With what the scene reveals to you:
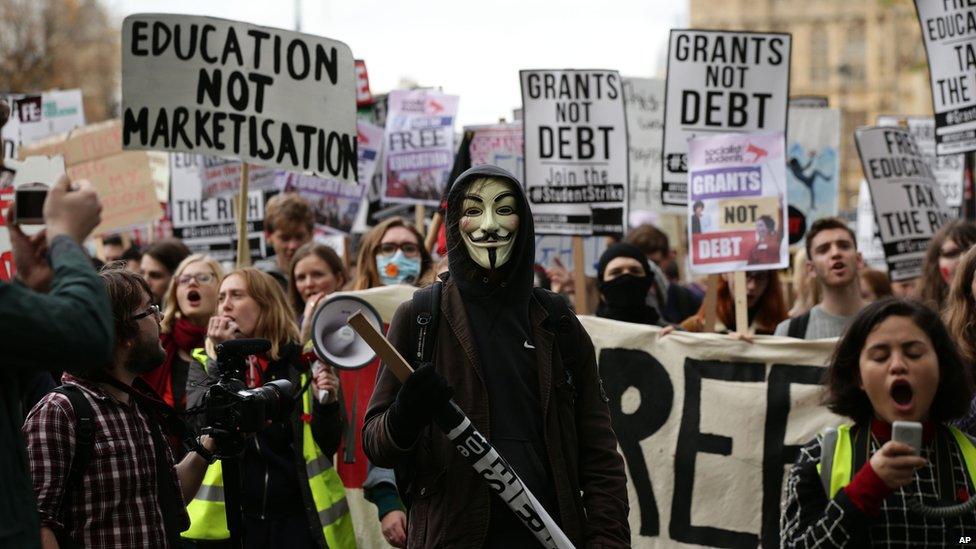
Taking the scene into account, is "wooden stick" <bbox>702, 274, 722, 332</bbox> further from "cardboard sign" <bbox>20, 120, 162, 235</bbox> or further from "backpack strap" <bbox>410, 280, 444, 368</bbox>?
"cardboard sign" <bbox>20, 120, 162, 235</bbox>

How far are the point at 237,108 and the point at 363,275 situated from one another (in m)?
1.04

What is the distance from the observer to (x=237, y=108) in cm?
721

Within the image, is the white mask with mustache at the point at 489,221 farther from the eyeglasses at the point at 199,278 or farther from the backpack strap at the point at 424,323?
the eyeglasses at the point at 199,278

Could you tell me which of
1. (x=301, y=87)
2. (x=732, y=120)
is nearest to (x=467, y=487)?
(x=301, y=87)

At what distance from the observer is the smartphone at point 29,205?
2.91 m

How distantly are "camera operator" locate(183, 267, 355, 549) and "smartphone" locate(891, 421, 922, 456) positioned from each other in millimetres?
2384

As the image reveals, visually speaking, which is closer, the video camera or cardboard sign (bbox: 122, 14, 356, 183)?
the video camera

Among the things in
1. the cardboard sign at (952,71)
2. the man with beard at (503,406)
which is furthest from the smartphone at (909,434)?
the cardboard sign at (952,71)

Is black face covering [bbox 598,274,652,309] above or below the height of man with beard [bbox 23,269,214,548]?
above

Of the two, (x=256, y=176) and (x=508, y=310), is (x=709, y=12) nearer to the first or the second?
(x=256, y=176)

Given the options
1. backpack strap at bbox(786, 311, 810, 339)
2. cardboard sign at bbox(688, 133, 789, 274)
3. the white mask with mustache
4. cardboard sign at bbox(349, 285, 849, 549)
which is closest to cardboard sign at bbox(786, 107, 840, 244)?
cardboard sign at bbox(688, 133, 789, 274)

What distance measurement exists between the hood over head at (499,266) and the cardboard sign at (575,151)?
4.29 meters

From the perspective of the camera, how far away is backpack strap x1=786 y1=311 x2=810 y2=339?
690 centimetres

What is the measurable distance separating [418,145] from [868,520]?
26.4 ft
